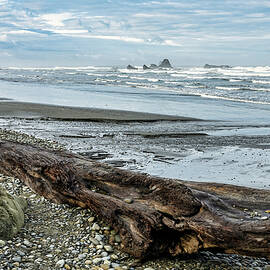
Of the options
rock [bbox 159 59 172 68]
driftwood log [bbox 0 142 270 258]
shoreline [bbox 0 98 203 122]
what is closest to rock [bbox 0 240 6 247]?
driftwood log [bbox 0 142 270 258]

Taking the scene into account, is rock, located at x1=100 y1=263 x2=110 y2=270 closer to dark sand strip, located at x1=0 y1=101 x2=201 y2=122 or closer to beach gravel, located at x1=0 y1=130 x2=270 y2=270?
beach gravel, located at x1=0 y1=130 x2=270 y2=270

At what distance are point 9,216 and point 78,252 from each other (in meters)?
1.28

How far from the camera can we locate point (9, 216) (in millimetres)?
5906

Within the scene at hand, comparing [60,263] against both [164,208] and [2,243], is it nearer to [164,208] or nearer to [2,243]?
[2,243]

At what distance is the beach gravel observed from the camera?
5.25 meters

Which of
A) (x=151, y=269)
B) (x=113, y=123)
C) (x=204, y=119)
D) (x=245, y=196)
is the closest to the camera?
(x=151, y=269)

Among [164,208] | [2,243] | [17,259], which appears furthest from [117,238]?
[2,243]

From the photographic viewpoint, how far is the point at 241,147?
13.4 meters

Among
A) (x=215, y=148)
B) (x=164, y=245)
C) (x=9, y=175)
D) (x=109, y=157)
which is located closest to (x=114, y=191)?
(x=164, y=245)

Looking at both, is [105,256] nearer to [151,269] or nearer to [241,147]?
[151,269]

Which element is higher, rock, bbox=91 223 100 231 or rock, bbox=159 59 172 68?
rock, bbox=159 59 172 68

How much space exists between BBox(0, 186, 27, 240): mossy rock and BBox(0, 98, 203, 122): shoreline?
12963 millimetres

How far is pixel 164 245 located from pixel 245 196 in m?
1.75

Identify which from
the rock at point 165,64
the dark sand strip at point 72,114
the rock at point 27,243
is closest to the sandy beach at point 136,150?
the dark sand strip at point 72,114
